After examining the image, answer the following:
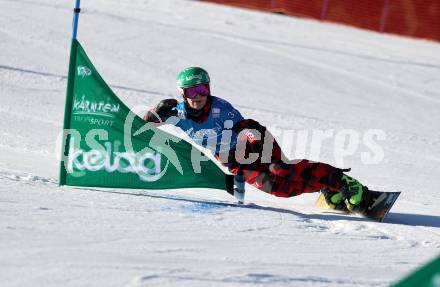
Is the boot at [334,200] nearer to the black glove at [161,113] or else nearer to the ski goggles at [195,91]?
the ski goggles at [195,91]

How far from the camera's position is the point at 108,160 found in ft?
22.2

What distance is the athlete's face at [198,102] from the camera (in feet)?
23.1

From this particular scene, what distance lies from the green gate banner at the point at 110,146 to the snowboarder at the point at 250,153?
0.34m

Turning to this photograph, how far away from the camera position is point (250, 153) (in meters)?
7.20

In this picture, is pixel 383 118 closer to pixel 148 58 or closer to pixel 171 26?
pixel 148 58

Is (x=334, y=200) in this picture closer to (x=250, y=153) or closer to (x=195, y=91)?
(x=250, y=153)

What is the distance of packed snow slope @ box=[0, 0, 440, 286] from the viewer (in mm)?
5098

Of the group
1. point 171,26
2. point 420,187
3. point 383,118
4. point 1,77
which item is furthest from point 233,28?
point 420,187

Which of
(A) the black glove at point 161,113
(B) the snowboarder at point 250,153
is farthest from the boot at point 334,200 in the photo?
(A) the black glove at point 161,113

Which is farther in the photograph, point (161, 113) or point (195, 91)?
point (161, 113)

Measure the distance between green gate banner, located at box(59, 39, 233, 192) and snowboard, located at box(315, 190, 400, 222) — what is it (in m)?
1.50

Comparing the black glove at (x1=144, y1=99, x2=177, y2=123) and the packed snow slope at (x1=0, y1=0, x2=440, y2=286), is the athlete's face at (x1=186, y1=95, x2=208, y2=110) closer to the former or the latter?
the black glove at (x1=144, y1=99, x2=177, y2=123)

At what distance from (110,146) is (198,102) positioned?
886 mm

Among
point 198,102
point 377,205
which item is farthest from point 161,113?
point 377,205
